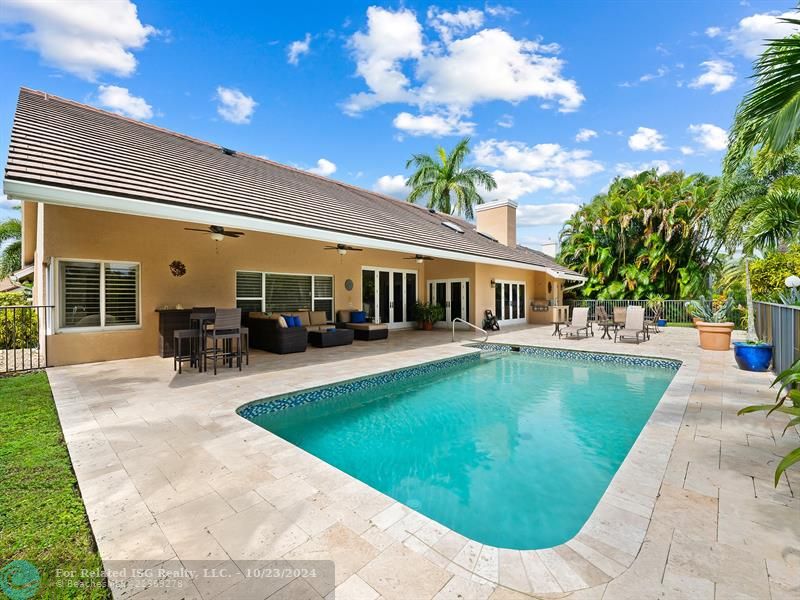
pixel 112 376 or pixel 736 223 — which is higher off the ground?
pixel 736 223

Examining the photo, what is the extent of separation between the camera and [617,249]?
71.5 feet

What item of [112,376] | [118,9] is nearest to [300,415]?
[112,376]

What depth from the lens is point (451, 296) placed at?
17016 mm

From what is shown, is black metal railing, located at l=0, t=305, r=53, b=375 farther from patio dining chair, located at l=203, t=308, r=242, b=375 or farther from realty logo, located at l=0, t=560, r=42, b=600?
realty logo, located at l=0, t=560, r=42, b=600

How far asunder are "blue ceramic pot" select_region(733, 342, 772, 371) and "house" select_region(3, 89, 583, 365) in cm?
782

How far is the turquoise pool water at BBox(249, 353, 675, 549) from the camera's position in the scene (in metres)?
3.60

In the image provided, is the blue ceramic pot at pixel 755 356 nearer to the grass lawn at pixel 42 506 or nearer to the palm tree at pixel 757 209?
the palm tree at pixel 757 209

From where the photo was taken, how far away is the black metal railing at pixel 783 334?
603cm

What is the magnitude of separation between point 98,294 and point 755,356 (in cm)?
1496

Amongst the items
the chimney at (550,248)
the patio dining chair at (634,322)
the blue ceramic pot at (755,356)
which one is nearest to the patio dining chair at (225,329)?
the blue ceramic pot at (755,356)

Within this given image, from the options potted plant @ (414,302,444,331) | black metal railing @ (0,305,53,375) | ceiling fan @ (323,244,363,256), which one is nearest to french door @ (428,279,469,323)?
potted plant @ (414,302,444,331)

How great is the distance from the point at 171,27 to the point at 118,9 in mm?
2406

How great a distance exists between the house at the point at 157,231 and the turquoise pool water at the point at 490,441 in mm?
4488

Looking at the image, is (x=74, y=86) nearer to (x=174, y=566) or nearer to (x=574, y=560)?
(x=174, y=566)
